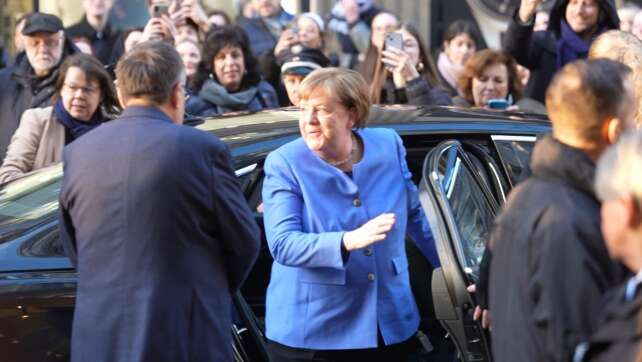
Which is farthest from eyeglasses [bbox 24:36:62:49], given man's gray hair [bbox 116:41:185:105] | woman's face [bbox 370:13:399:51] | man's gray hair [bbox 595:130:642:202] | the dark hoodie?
man's gray hair [bbox 595:130:642:202]

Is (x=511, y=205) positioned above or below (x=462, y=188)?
above

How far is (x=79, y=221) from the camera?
400 cm

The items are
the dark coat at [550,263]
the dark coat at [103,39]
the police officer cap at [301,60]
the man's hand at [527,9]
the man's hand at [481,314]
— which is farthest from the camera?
the dark coat at [103,39]

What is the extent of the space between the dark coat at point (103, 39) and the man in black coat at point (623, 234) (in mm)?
7033

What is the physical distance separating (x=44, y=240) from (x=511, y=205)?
186 cm

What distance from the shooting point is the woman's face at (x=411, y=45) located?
8.07 metres

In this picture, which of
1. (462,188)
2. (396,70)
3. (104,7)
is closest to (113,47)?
(104,7)

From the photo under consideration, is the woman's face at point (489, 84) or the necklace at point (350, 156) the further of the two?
the woman's face at point (489, 84)

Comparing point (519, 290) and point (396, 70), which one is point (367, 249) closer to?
point (519, 290)

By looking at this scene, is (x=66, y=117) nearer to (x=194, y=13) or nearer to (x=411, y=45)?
(x=411, y=45)

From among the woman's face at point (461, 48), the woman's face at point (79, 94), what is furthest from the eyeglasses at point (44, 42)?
the woman's face at point (461, 48)

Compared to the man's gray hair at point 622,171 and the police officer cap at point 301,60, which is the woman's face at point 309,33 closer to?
the police officer cap at point 301,60

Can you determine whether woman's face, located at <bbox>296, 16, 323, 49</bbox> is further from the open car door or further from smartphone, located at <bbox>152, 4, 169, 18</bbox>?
the open car door

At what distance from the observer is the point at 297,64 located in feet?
24.3
